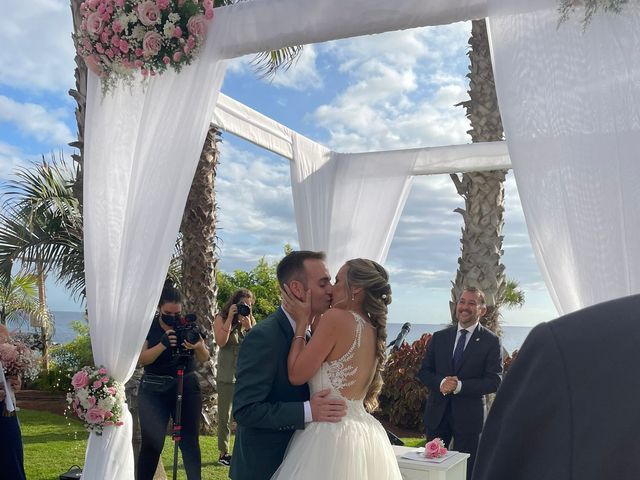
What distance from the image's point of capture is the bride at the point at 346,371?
134 inches

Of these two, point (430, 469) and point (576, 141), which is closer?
point (576, 141)

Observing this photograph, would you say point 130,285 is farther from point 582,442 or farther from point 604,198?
point 582,442

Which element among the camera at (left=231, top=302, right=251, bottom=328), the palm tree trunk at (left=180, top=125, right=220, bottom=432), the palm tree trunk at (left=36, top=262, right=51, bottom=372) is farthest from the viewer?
the palm tree trunk at (left=36, top=262, right=51, bottom=372)

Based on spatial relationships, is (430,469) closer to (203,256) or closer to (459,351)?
(459,351)

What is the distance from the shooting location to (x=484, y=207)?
8984 millimetres

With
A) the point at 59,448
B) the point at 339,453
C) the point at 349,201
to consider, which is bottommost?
the point at 59,448

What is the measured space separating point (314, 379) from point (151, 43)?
2.52 metres

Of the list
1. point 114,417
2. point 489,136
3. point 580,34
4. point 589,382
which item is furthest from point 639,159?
point 489,136

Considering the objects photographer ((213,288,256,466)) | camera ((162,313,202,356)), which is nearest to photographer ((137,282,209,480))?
camera ((162,313,202,356))

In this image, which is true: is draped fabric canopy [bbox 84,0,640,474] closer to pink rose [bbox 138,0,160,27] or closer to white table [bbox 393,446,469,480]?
pink rose [bbox 138,0,160,27]

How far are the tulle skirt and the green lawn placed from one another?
3957mm

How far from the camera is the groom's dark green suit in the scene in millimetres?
3215

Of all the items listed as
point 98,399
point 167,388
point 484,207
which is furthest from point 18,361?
point 484,207

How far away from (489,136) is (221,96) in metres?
4.26
